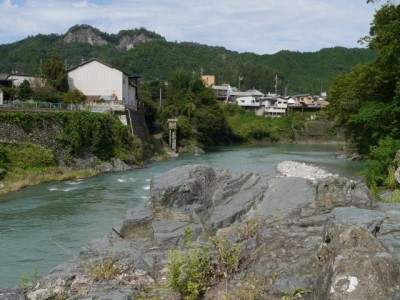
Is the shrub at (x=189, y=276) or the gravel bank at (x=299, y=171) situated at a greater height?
the shrub at (x=189, y=276)

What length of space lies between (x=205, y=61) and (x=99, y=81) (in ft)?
308

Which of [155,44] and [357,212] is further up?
[155,44]

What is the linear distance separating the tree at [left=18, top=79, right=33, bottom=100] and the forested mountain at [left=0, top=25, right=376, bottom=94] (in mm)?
59799

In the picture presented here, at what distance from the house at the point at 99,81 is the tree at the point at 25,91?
5.62 metres

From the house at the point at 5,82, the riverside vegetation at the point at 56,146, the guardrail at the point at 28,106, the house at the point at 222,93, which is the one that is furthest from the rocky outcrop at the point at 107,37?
the riverside vegetation at the point at 56,146

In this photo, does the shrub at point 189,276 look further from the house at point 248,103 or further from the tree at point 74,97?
the house at point 248,103

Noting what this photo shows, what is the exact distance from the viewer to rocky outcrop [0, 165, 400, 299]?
5004 mm

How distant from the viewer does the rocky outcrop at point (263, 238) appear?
5004 mm

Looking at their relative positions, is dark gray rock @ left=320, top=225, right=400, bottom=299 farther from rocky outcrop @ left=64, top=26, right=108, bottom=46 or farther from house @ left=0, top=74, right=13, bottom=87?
rocky outcrop @ left=64, top=26, right=108, bottom=46

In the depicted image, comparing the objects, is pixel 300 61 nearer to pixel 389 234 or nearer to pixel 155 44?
pixel 155 44

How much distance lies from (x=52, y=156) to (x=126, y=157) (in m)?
6.36

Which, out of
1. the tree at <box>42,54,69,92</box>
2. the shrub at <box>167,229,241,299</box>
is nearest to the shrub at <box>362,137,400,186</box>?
the shrub at <box>167,229,241,299</box>

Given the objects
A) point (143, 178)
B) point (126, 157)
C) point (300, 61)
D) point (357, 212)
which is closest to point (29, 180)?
point (143, 178)

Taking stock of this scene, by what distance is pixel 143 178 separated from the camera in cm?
2689
